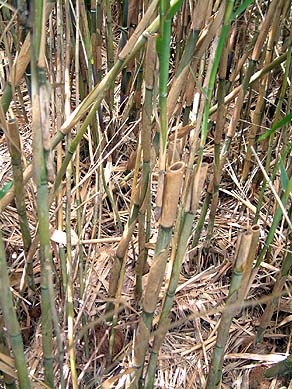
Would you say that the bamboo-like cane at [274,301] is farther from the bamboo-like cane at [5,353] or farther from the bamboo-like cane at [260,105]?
the bamboo-like cane at [5,353]

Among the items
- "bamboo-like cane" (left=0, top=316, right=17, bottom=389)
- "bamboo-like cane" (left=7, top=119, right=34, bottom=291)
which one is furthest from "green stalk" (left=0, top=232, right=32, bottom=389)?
"bamboo-like cane" (left=7, top=119, right=34, bottom=291)

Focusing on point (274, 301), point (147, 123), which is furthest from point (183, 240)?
point (274, 301)

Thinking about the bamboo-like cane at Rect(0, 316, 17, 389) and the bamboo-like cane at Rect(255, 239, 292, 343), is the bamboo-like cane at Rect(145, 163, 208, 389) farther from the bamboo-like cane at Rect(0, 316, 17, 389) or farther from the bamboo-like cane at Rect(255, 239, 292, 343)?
the bamboo-like cane at Rect(255, 239, 292, 343)

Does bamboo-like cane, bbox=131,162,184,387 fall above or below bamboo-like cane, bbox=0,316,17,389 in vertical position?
above

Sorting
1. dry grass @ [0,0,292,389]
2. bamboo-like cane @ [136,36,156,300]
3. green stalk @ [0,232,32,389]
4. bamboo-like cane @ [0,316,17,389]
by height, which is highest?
bamboo-like cane @ [136,36,156,300]

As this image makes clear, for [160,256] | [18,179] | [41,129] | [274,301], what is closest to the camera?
[41,129]

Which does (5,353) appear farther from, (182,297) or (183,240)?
(182,297)

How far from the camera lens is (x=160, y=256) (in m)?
0.62

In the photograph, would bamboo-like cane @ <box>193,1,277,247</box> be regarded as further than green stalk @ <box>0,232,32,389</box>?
Yes

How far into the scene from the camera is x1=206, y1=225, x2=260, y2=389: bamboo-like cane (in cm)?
62

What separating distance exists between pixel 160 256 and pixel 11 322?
0.18 m

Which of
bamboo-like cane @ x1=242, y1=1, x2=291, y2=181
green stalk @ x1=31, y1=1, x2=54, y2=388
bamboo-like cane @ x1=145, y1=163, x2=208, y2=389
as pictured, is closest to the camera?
green stalk @ x1=31, y1=1, x2=54, y2=388

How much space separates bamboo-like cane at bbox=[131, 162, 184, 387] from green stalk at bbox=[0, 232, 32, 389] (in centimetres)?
15

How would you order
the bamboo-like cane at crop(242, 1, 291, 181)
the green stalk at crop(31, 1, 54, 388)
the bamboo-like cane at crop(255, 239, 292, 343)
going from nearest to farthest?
the green stalk at crop(31, 1, 54, 388), the bamboo-like cane at crop(255, 239, 292, 343), the bamboo-like cane at crop(242, 1, 291, 181)
